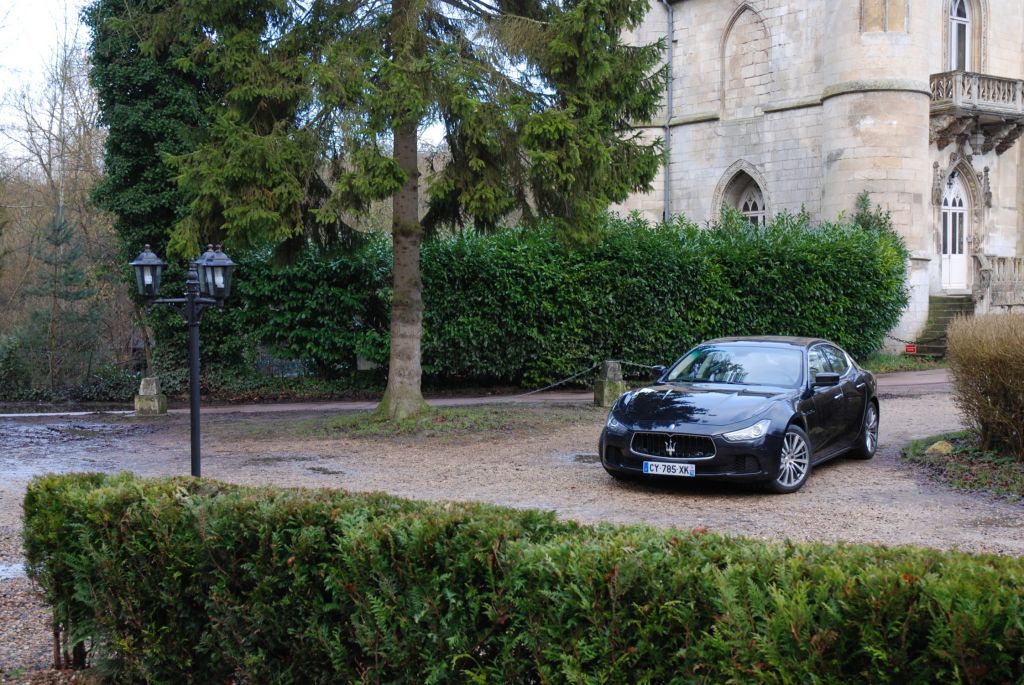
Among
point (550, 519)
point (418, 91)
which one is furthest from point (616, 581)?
point (418, 91)

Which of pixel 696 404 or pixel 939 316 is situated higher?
pixel 939 316

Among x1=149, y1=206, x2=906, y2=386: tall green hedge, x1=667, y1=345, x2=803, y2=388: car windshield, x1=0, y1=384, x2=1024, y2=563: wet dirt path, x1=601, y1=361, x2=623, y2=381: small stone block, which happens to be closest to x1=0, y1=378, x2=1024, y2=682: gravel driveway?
x1=0, y1=384, x2=1024, y2=563: wet dirt path

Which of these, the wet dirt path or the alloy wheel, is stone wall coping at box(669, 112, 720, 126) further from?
the alloy wheel

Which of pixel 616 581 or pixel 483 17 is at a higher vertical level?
pixel 483 17

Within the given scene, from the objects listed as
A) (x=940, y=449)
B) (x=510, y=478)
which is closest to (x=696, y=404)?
(x=510, y=478)

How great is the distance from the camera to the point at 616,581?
3.43 m

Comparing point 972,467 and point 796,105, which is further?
point 796,105

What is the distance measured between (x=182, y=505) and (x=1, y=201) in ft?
83.1

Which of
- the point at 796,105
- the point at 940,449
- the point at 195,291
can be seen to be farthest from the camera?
the point at 796,105

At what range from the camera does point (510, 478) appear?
1101 cm

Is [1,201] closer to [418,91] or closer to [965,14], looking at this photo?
[418,91]

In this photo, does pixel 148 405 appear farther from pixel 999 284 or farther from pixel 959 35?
pixel 959 35

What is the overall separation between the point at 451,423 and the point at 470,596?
1114 centimetres

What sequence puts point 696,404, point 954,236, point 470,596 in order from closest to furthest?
1. point 470,596
2. point 696,404
3. point 954,236
